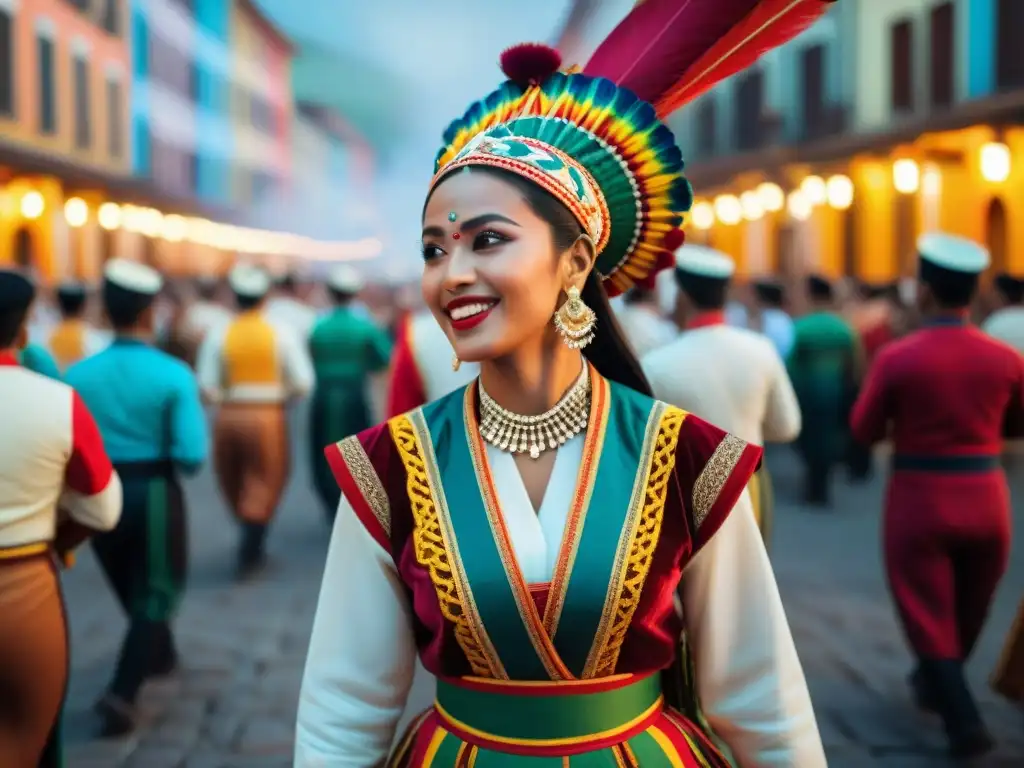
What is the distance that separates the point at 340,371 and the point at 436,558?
7.06 metres

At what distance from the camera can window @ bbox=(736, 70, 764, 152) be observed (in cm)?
2634

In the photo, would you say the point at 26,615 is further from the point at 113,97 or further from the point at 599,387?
the point at 113,97

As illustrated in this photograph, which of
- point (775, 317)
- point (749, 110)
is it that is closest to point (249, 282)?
point (775, 317)

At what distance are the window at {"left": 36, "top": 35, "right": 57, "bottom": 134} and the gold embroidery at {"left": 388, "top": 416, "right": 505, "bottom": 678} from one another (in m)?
23.9

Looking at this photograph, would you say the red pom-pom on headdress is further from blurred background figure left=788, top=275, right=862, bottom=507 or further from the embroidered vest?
blurred background figure left=788, top=275, right=862, bottom=507

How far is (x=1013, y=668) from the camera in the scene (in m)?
4.45

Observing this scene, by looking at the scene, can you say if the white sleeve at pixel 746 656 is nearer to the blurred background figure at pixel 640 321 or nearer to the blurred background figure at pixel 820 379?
the blurred background figure at pixel 640 321

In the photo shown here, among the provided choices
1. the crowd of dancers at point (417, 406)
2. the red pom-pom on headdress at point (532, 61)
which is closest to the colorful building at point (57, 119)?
the crowd of dancers at point (417, 406)

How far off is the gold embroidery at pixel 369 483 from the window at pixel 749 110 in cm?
2505

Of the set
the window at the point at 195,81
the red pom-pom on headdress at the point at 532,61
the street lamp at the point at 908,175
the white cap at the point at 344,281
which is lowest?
the red pom-pom on headdress at the point at 532,61

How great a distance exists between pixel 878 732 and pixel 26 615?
3194 mm

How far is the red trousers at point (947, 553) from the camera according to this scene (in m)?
4.72

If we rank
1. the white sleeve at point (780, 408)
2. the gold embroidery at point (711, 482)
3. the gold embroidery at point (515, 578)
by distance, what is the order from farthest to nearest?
the white sleeve at point (780, 408) < the gold embroidery at point (711, 482) < the gold embroidery at point (515, 578)

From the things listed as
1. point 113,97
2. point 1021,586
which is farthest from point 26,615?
point 113,97
